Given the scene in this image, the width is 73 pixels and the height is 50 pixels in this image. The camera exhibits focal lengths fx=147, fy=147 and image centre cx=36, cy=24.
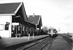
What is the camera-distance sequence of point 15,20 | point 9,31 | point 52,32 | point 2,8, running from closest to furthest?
point 9,31 → point 15,20 → point 2,8 → point 52,32

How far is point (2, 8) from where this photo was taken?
29.9 meters

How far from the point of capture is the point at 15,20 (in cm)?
2802

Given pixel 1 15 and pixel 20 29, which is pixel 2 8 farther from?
pixel 20 29

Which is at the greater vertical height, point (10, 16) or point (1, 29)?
point (10, 16)

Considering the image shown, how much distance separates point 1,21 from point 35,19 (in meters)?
29.7

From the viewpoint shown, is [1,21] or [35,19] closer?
[1,21]

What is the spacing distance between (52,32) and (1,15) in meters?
20.3

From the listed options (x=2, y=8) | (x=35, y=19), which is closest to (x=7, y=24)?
(x=2, y=8)

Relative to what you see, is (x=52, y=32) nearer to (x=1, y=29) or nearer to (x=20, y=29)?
(x=20, y=29)

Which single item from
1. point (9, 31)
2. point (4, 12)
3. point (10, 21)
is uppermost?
point (4, 12)

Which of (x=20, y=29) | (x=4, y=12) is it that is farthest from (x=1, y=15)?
(x=20, y=29)

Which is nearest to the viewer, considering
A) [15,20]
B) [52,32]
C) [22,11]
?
[15,20]

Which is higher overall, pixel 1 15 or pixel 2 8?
pixel 2 8

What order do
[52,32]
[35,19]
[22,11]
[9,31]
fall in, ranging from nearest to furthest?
[9,31] → [22,11] → [52,32] → [35,19]
